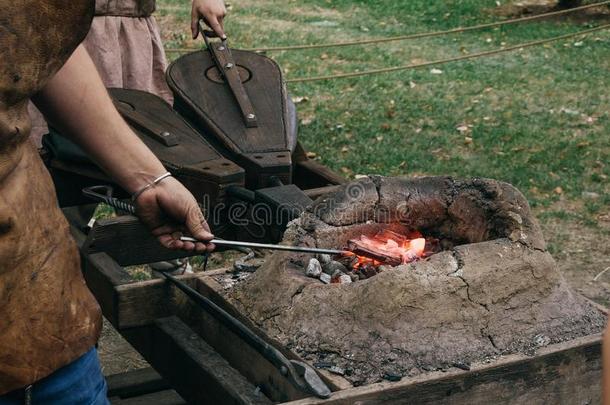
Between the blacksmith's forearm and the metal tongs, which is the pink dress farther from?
the blacksmith's forearm

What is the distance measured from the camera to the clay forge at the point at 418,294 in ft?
8.39

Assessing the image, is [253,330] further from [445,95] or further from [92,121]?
[445,95]

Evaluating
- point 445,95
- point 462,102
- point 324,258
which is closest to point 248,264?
point 324,258

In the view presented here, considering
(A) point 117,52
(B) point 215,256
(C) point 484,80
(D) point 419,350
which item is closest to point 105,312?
(D) point 419,350

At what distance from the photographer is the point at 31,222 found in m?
1.81

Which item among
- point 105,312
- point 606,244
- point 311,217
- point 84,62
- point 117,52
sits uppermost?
point 84,62

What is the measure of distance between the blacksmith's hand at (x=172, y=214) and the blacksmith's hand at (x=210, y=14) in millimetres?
1925

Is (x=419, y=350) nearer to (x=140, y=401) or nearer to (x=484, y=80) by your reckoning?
(x=140, y=401)

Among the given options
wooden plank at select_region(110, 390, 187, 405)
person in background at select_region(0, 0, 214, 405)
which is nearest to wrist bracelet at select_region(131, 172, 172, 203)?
person in background at select_region(0, 0, 214, 405)

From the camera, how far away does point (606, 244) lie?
563cm

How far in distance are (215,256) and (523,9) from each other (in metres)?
7.75

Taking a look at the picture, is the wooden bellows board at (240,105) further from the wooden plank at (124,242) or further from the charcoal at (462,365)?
the charcoal at (462,365)

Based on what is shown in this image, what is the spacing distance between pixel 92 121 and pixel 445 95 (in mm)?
6953

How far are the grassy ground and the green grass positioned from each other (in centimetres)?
1
